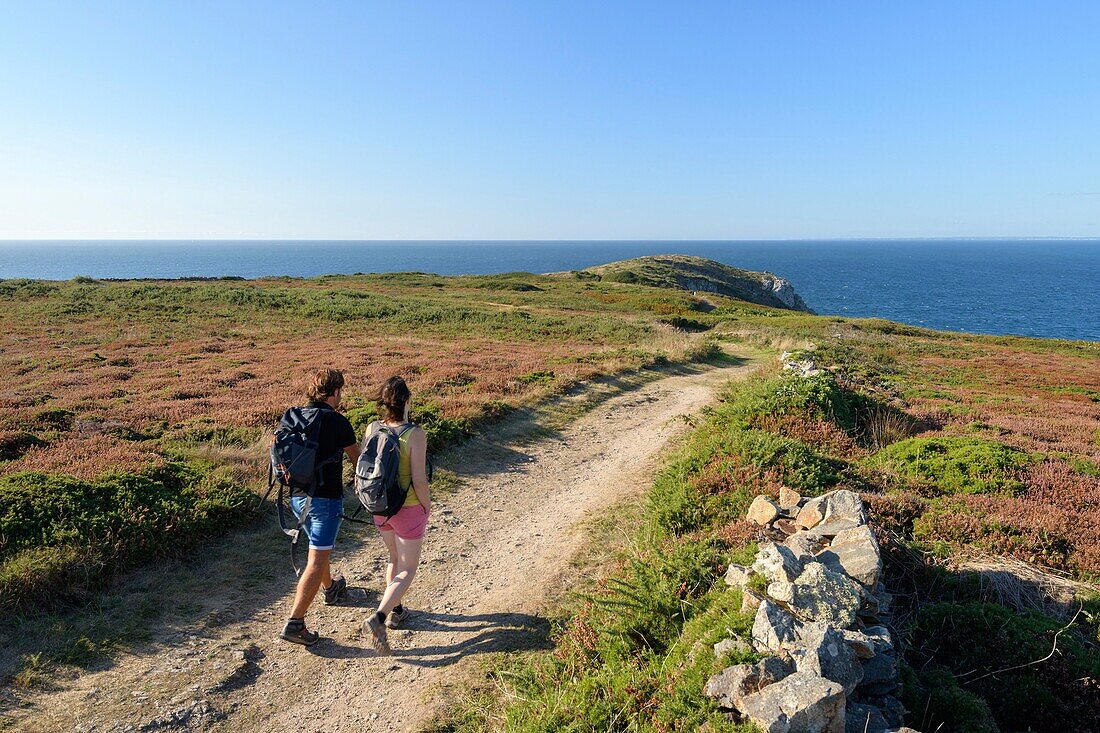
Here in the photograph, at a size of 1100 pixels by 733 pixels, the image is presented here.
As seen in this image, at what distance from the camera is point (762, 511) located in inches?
286

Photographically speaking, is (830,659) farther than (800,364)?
No

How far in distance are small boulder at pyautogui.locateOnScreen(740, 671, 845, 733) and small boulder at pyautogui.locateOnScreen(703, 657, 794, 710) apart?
22 cm

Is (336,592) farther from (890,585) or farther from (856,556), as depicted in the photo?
(890,585)

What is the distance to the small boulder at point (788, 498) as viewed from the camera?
747cm

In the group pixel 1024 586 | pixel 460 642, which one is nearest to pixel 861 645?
pixel 1024 586

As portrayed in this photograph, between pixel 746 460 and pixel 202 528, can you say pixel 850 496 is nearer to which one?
pixel 746 460

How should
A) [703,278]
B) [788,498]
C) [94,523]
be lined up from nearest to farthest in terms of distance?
[94,523] < [788,498] < [703,278]

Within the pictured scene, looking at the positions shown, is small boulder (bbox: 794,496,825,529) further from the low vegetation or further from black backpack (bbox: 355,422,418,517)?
black backpack (bbox: 355,422,418,517)

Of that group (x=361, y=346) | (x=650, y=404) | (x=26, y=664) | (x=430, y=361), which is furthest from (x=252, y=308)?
(x=26, y=664)

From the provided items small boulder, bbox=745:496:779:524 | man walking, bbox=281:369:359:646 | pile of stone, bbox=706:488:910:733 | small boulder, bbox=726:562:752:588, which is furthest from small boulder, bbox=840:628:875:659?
man walking, bbox=281:369:359:646

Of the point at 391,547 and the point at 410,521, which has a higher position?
the point at 410,521

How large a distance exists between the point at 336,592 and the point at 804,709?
17.5 feet

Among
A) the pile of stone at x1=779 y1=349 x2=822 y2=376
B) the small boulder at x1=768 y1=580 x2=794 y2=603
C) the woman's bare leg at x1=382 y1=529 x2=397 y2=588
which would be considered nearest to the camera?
the small boulder at x1=768 y1=580 x2=794 y2=603

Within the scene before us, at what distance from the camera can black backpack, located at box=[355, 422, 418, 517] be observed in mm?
5570
